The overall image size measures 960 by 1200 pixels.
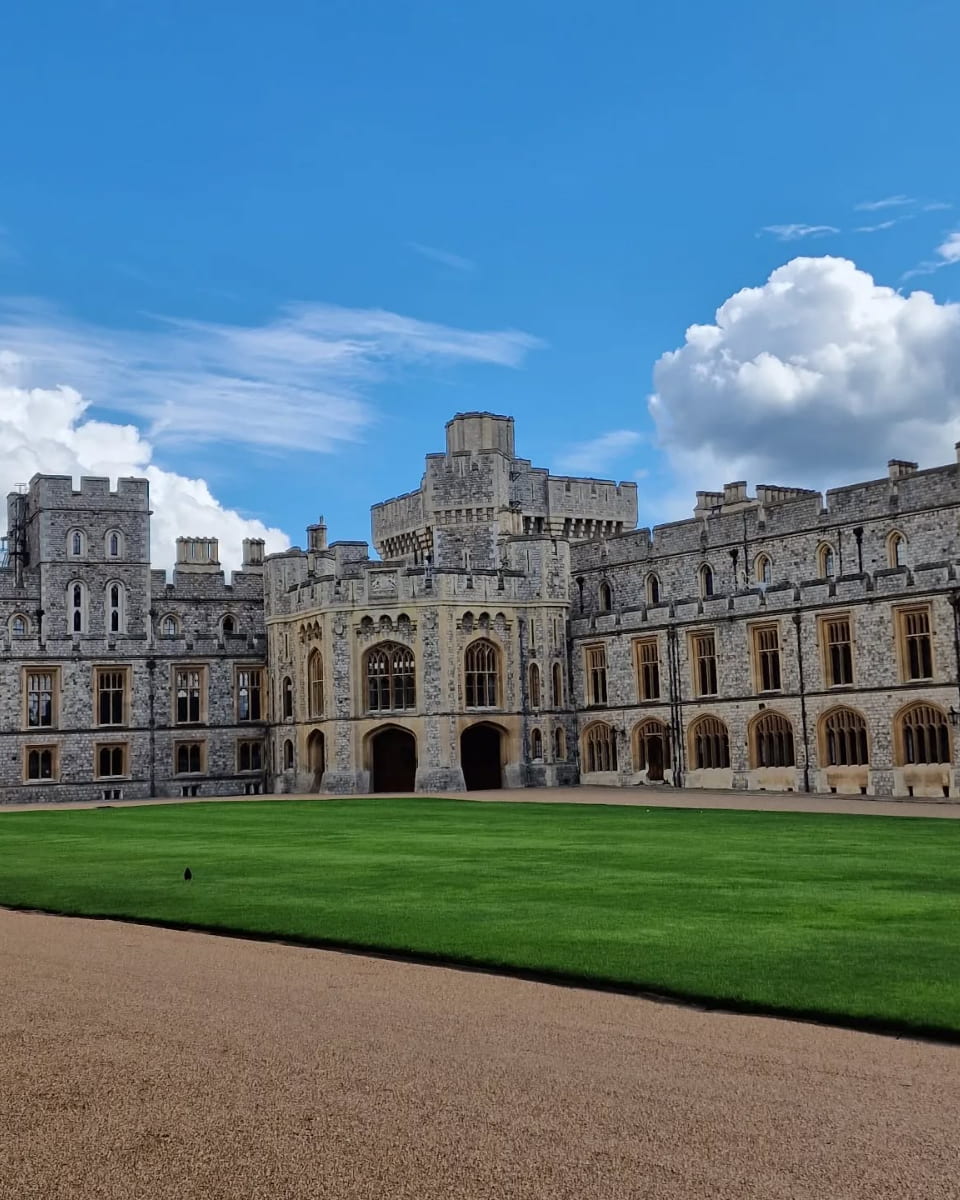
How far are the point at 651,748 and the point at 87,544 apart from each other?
2045cm

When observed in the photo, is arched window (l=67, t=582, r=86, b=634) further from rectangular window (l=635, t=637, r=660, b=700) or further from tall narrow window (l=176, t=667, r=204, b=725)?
rectangular window (l=635, t=637, r=660, b=700)

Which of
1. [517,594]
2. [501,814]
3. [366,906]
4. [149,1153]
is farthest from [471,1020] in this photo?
[517,594]

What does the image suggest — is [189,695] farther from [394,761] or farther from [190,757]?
[394,761]

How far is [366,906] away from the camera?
13.2 meters

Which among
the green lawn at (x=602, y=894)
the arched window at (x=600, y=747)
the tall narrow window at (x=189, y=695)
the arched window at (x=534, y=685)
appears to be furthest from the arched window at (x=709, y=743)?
the tall narrow window at (x=189, y=695)

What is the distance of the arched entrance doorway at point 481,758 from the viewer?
4491 centimetres

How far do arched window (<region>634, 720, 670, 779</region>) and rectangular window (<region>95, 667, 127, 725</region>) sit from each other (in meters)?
17.5

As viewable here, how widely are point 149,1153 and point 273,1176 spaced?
65 centimetres

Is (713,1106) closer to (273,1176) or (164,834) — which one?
(273,1176)

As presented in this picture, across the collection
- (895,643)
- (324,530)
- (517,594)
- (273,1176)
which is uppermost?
(324,530)

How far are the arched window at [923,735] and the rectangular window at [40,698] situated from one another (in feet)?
90.1

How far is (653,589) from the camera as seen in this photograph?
152 ft

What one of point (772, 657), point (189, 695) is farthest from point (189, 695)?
point (772, 657)

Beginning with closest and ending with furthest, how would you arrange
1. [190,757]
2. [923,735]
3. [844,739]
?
[923,735], [844,739], [190,757]
